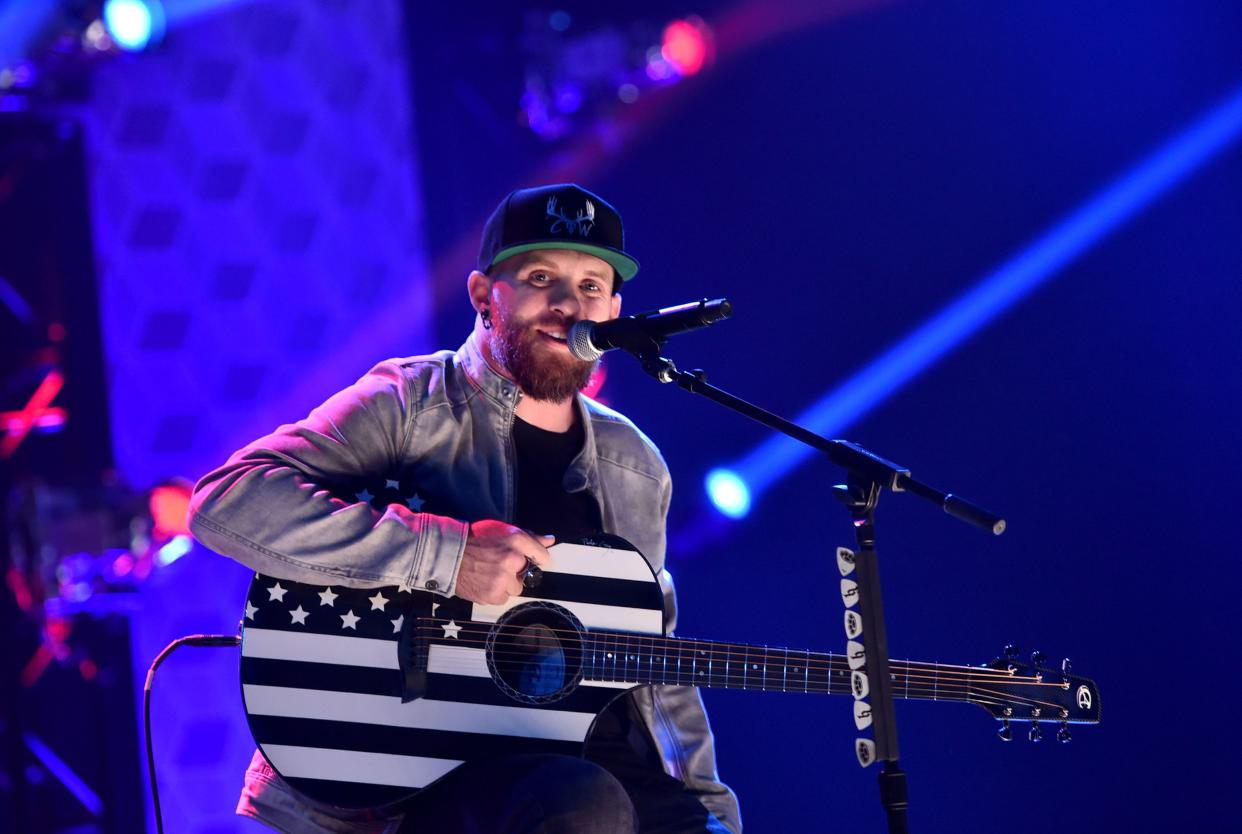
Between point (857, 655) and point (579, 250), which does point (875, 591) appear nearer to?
point (857, 655)

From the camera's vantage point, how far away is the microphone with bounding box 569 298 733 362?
7.18ft

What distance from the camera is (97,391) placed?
Result: 5078 millimetres

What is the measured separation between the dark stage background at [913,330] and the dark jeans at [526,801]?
2552 millimetres

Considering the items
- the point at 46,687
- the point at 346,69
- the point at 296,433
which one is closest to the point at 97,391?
the point at 46,687

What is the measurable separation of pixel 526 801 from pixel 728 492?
2.99 m

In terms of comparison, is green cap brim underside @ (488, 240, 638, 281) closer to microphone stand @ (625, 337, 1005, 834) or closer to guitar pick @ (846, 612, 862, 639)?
microphone stand @ (625, 337, 1005, 834)

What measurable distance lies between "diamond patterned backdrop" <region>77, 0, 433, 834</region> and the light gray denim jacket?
274cm

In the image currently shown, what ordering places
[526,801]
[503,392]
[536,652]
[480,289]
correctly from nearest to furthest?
[526,801], [536,652], [503,392], [480,289]

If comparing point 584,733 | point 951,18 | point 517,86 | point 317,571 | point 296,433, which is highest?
point 517,86

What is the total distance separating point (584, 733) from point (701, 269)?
3097mm

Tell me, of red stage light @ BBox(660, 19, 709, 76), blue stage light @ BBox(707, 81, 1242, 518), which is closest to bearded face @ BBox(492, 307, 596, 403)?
blue stage light @ BBox(707, 81, 1242, 518)

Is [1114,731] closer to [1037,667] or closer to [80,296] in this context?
[1037,667]

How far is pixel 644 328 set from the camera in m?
2.29

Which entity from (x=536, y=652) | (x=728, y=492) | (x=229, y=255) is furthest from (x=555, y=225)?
(x=229, y=255)
